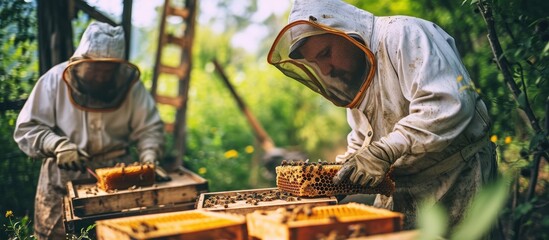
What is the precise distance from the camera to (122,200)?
457 cm

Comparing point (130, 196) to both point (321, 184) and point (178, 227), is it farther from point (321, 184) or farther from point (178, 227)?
point (178, 227)

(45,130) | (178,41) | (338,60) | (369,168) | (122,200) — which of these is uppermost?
(338,60)

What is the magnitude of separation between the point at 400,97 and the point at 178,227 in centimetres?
185

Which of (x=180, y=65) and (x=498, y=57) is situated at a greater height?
(x=498, y=57)

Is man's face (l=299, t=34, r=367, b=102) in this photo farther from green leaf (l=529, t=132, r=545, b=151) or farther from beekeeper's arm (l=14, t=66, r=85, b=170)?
beekeeper's arm (l=14, t=66, r=85, b=170)

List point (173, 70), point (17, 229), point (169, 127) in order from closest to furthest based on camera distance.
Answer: point (17, 229), point (169, 127), point (173, 70)

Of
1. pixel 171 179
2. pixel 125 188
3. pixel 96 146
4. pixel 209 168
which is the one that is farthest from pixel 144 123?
pixel 209 168

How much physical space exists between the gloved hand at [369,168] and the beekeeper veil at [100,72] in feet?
8.79

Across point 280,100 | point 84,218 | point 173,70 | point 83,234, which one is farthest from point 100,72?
point 280,100

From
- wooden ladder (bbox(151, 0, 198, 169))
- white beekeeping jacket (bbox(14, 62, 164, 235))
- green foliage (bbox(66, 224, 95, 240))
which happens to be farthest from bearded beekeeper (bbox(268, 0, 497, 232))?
wooden ladder (bbox(151, 0, 198, 169))

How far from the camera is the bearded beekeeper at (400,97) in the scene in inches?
139

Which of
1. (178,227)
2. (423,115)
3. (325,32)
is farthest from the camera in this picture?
(325,32)

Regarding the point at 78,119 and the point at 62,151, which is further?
the point at 78,119

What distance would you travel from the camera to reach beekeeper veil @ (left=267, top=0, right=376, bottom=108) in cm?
385
